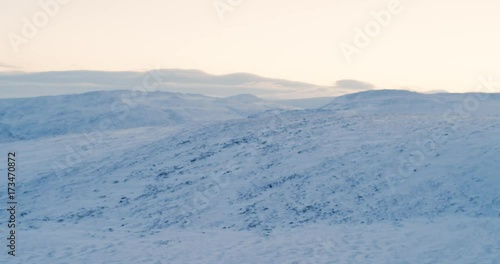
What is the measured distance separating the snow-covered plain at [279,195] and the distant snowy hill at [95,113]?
65.9 meters

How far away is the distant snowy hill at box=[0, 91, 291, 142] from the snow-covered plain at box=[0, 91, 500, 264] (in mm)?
65881

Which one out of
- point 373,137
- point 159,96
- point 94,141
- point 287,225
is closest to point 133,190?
point 287,225

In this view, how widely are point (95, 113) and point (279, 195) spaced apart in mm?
101727

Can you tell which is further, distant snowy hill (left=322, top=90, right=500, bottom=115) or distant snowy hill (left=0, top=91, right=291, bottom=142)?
distant snowy hill (left=0, top=91, right=291, bottom=142)

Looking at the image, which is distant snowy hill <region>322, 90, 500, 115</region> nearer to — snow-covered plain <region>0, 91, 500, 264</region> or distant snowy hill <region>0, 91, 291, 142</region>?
snow-covered plain <region>0, 91, 500, 264</region>

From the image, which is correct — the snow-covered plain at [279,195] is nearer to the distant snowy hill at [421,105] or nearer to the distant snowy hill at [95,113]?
the distant snowy hill at [421,105]

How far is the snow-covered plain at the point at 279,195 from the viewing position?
741 inches

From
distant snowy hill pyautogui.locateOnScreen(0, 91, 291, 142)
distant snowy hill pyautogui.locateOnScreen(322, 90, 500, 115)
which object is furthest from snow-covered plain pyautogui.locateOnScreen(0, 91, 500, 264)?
distant snowy hill pyautogui.locateOnScreen(0, 91, 291, 142)

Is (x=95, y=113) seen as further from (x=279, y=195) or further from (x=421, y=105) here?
(x=279, y=195)

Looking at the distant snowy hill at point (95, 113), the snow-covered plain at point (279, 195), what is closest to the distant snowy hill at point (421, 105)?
the snow-covered plain at point (279, 195)

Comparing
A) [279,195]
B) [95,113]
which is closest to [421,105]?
[279,195]

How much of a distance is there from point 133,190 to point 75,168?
8.36 meters

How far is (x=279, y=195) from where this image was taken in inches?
1011

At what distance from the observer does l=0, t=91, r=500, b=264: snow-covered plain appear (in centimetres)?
1883
